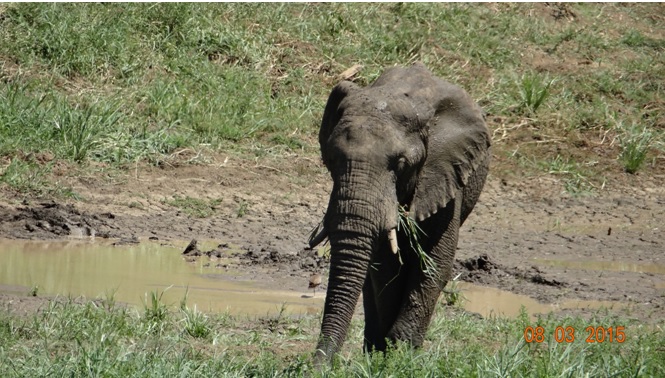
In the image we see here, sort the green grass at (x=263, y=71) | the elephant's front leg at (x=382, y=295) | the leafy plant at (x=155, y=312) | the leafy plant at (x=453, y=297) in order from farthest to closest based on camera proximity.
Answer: the green grass at (x=263, y=71) → the leafy plant at (x=453, y=297) → the leafy plant at (x=155, y=312) → the elephant's front leg at (x=382, y=295)

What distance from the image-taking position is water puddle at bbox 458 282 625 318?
9.58 m

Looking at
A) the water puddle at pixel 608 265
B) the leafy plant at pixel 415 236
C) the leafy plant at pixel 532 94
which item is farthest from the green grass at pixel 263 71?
the leafy plant at pixel 415 236

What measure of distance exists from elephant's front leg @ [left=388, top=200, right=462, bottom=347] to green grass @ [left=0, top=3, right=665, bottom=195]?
20.1ft

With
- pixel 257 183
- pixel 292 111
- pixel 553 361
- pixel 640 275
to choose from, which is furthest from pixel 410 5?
pixel 553 361

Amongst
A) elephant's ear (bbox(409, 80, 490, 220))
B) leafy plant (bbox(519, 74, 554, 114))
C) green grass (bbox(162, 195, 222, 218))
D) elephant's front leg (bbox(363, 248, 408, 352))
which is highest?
elephant's ear (bbox(409, 80, 490, 220))

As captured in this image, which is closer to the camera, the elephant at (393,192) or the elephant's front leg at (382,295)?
the elephant at (393,192)

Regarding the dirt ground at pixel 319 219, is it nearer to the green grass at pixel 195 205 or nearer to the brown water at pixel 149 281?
the green grass at pixel 195 205

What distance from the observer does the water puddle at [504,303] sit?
9578mm

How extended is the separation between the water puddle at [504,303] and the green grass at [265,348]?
68cm

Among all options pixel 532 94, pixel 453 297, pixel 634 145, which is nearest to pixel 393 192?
pixel 453 297

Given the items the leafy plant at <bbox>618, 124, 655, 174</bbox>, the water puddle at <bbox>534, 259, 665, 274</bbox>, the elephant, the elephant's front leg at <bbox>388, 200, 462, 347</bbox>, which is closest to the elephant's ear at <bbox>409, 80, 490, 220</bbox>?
the elephant

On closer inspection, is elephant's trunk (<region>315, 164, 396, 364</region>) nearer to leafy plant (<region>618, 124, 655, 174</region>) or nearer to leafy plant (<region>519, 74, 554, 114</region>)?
leafy plant (<region>618, 124, 655, 174</region>)
